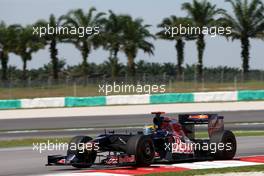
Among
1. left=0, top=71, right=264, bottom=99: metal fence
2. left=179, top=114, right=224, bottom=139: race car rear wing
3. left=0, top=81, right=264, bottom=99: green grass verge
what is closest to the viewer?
left=179, top=114, right=224, bottom=139: race car rear wing

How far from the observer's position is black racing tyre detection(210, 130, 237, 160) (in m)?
15.3

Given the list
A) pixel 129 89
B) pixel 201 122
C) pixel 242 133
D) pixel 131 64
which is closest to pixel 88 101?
pixel 129 89

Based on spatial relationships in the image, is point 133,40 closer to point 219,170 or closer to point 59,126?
point 59,126

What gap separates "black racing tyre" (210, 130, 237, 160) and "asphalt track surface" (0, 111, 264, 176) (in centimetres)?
217

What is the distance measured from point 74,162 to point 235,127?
581 inches

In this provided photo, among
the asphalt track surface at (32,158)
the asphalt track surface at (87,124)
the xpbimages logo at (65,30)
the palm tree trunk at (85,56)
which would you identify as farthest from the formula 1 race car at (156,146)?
the palm tree trunk at (85,56)

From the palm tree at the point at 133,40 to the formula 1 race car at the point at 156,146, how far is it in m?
42.0

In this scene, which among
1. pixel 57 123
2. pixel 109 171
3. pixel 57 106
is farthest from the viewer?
pixel 57 106

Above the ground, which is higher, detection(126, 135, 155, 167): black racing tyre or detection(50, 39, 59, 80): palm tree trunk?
detection(50, 39, 59, 80): palm tree trunk

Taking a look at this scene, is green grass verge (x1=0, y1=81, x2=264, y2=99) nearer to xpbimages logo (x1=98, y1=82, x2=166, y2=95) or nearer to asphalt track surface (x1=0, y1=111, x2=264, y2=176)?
xpbimages logo (x1=98, y1=82, x2=166, y2=95)

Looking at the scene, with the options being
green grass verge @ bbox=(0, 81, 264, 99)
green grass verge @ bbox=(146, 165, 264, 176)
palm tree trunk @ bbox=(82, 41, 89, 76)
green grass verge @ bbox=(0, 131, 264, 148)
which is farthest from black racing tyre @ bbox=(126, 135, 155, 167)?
palm tree trunk @ bbox=(82, 41, 89, 76)

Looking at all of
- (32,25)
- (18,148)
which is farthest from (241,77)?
(18,148)

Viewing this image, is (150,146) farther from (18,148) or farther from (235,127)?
(235,127)

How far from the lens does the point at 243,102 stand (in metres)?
39.8
